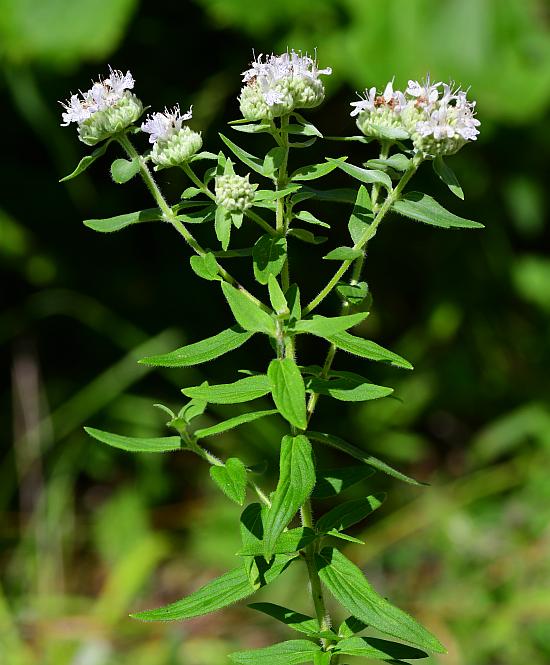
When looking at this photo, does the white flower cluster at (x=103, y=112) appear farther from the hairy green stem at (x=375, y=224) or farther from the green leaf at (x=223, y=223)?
the hairy green stem at (x=375, y=224)

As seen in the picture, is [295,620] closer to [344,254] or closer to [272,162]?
[344,254]

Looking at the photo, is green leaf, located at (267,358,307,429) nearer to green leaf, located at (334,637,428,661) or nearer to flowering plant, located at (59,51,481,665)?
flowering plant, located at (59,51,481,665)

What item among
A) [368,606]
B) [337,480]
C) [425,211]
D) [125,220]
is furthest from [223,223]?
[368,606]

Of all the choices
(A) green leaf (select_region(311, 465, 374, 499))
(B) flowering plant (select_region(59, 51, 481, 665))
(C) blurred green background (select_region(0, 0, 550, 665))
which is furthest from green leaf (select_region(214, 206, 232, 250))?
(C) blurred green background (select_region(0, 0, 550, 665))

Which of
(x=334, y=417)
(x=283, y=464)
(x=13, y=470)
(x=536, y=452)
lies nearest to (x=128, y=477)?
(x=13, y=470)

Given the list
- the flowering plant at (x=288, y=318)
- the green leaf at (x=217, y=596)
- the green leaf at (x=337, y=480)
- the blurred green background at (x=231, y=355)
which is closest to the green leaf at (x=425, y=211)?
the flowering plant at (x=288, y=318)
